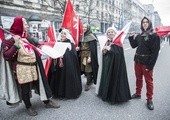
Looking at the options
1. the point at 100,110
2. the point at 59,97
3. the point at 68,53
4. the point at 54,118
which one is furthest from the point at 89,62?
the point at 54,118

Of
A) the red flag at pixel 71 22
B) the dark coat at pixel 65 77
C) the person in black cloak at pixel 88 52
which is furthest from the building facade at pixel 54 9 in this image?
the dark coat at pixel 65 77

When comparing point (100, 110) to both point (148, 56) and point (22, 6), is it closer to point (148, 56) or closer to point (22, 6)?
point (148, 56)

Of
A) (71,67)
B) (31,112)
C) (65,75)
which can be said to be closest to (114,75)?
(71,67)

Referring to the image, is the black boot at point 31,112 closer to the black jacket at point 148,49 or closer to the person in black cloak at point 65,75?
the person in black cloak at point 65,75

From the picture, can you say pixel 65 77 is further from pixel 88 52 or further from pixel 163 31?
pixel 163 31

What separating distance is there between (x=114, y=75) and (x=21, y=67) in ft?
6.50

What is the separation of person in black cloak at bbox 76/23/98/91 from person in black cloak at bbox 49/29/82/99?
626 millimetres

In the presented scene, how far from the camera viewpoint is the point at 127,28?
16.0 ft

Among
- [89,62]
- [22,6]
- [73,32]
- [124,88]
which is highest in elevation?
[22,6]

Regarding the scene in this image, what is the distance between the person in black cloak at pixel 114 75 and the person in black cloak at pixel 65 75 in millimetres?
740

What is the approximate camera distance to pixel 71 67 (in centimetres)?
511

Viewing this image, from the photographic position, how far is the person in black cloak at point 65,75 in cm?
506

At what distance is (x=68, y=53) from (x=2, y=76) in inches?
64.4

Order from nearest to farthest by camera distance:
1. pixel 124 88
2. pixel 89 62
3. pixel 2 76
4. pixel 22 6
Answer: pixel 2 76 < pixel 124 88 < pixel 89 62 < pixel 22 6
